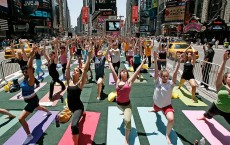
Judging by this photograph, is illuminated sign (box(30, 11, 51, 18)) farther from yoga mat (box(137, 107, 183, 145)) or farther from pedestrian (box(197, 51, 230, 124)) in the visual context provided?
pedestrian (box(197, 51, 230, 124))

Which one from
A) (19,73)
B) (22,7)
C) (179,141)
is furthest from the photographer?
(22,7)

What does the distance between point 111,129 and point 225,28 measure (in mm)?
45762

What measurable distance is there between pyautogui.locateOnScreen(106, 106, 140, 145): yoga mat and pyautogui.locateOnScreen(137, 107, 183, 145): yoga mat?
1.24 feet

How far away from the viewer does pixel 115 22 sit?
4406cm

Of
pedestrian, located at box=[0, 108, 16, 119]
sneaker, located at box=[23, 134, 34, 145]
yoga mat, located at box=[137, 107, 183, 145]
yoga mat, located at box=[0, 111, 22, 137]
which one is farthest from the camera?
pedestrian, located at box=[0, 108, 16, 119]

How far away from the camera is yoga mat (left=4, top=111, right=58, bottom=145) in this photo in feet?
Result: 16.7

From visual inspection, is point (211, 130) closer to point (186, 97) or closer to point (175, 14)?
point (186, 97)

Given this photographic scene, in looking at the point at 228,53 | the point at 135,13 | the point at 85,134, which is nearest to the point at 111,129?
the point at 85,134

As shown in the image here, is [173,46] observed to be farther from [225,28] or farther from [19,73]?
[225,28]

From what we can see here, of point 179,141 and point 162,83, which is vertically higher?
point 162,83

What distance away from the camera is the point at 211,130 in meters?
5.62

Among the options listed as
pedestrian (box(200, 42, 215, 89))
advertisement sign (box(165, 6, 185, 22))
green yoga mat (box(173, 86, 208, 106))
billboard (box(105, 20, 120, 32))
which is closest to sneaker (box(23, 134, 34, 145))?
green yoga mat (box(173, 86, 208, 106))

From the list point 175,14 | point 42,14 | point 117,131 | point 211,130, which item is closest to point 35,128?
point 117,131

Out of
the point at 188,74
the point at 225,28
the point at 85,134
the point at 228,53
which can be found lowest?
the point at 85,134
